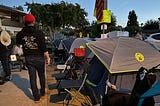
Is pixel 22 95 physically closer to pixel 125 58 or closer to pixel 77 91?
pixel 77 91

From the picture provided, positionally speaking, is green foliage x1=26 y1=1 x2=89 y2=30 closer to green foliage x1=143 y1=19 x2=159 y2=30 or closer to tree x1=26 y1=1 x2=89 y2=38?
tree x1=26 y1=1 x2=89 y2=38

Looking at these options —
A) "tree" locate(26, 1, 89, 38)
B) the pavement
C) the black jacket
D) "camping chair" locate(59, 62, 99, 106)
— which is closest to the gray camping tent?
"camping chair" locate(59, 62, 99, 106)

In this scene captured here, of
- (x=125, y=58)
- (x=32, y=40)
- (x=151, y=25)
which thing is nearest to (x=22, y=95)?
(x=32, y=40)

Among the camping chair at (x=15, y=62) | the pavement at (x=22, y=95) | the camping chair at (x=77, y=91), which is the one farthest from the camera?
the camping chair at (x=15, y=62)

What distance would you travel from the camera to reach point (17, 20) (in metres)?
44.1

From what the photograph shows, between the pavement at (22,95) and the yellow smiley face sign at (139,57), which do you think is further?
the pavement at (22,95)

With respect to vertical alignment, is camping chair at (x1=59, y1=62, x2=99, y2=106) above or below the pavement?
above

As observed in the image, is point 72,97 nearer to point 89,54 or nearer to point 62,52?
point 89,54

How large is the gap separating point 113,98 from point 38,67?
282 centimetres

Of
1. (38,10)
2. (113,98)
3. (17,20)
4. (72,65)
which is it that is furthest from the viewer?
(17,20)

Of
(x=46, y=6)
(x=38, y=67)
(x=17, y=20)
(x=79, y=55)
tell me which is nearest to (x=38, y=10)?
(x=46, y=6)

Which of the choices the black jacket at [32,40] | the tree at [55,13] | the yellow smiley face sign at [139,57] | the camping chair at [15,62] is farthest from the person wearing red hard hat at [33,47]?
the tree at [55,13]

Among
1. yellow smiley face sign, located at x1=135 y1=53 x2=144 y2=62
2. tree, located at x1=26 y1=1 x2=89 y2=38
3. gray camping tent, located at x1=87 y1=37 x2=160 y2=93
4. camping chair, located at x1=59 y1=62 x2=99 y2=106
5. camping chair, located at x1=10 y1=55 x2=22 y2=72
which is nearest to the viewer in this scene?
gray camping tent, located at x1=87 y1=37 x2=160 y2=93

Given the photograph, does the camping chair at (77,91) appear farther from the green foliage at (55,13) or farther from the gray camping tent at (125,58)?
the green foliage at (55,13)
